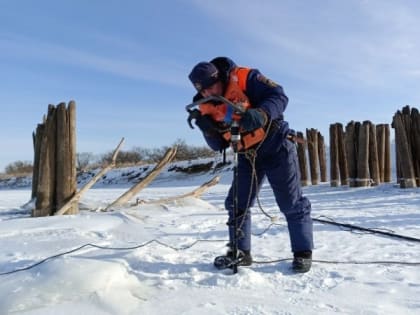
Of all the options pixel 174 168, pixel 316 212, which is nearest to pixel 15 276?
pixel 316 212

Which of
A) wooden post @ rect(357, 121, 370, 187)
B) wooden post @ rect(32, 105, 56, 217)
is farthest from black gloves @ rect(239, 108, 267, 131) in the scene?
wooden post @ rect(357, 121, 370, 187)

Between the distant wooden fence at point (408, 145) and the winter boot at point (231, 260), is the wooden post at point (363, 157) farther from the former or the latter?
the winter boot at point (231, 260)

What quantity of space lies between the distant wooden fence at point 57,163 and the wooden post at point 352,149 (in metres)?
7.63

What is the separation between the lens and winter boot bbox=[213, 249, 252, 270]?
3.47 meters

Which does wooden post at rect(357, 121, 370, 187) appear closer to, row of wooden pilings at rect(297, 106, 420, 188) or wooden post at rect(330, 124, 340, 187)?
row of wooden pilings at rect(297, 106, 420, 188)

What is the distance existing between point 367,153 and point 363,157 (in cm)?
16

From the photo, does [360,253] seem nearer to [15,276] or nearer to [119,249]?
[119,249]

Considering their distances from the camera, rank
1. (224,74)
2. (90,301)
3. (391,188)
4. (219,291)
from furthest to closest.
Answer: (391,188)
(224,74)
(219,291)
(90,301)

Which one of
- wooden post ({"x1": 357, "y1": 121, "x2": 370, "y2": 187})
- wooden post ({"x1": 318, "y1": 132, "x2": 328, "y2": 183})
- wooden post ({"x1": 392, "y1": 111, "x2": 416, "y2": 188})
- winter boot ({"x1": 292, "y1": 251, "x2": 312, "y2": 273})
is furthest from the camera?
wooden post ({"x1": 318, "y1": 132, "x2": 328, "y2": 183})

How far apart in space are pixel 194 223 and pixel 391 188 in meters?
6.94

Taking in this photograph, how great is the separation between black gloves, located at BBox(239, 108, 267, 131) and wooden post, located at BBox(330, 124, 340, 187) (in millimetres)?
10716

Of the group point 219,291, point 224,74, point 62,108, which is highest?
point 62,108

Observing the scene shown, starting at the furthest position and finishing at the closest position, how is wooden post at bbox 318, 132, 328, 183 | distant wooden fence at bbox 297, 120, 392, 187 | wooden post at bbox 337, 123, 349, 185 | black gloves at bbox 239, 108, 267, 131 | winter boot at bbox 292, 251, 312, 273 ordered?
wooden post at bbox 318, 132, 328, 183 < wooden post at bbox 337, 123, 349, 185 < distant wooden fence at bbox 297, 120, 392, 187 < winter boot at bbox 292, 251, 312, 273 < black gloves at bbox 239, 108, 267, 131

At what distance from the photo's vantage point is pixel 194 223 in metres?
6.31
